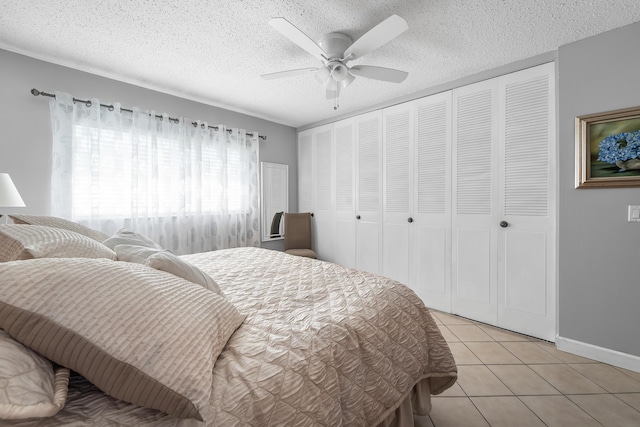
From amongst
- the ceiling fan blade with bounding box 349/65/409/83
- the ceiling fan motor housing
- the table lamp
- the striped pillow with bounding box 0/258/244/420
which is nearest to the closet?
the ceiling fan blade with bounding box 349/65/409/83

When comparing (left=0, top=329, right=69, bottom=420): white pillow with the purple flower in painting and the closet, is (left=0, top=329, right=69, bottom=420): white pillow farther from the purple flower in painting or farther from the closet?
the purple flower in painting

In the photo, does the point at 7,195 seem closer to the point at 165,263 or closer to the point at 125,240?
the point at 125,240

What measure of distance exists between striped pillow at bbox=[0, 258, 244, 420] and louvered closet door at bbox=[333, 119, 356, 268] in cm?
330

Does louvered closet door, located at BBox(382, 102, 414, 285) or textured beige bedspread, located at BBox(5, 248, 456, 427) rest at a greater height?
louvered closet door, located at BBox(382, 102, 414, 285)

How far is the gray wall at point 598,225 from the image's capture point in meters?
2.04

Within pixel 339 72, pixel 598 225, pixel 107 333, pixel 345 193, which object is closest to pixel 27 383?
pixel 107 333

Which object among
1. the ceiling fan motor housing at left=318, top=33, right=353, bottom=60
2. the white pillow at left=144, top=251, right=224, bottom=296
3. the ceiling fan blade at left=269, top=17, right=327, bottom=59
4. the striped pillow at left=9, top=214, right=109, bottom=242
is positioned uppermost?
the ceiling fan motor housing at left=318, top=33, right=353, bottom=60

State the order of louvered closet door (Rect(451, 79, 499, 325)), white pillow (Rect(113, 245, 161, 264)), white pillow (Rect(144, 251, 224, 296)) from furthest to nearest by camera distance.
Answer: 1. louvered closet door (Rect(451, 79, 499, 325))
2. white pillow (Rect(113, 245, 161, 264))
3. white pillow (Rect(144, 251, 224, 296))

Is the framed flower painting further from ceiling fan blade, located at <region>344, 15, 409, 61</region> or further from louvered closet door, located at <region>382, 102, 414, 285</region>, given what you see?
ceiling fan blade, located at <region>344, 15, 409, 61</region>

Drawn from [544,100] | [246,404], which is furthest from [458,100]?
[246,404]

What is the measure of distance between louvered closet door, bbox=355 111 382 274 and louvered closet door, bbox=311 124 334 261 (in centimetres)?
49

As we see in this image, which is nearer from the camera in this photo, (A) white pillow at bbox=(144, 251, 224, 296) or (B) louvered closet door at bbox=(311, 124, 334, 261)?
(A) white pillow at bbox=(144, 251, 224, 296)

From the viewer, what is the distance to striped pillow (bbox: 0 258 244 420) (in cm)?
62

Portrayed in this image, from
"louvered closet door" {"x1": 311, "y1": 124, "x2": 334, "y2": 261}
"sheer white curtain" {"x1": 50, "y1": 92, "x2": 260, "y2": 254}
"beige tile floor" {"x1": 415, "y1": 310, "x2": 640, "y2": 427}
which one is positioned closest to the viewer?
"beige tile floor" {"x1": 415, "y1": 310, "x2": 640, "y2": 427}
